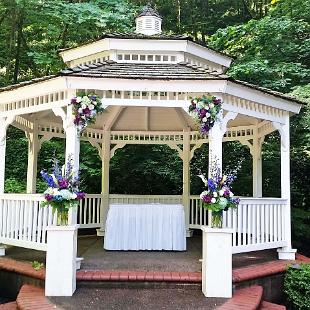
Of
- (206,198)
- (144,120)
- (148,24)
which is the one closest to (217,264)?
(206,198)

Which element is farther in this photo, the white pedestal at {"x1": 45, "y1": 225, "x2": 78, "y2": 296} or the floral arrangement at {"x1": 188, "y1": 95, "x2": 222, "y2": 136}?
the floral arrangement at {"x1": 188, "y1": 95, "x2": 222, "y2": 136}

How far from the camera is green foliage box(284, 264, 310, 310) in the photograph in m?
5.88

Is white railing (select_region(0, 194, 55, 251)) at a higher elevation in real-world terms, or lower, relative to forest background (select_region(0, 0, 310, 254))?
lower

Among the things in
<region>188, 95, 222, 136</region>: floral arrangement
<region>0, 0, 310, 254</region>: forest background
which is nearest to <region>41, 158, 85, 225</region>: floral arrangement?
<region>188, 95, 222, 136</region>: floral arrangement

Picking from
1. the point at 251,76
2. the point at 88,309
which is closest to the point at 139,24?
the point at 251,76

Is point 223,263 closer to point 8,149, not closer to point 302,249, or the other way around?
point 302,249

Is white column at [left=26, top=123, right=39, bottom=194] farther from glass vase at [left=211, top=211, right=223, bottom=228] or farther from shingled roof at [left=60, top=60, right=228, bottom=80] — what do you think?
glass vase at [left=211, top=211, right=223, bottom=228]

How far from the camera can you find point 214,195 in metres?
5.34

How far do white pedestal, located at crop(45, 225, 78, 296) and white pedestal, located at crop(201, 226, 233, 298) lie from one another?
1858mm

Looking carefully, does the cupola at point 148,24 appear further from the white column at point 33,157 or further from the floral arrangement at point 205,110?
the floral arrangement at point 205,110

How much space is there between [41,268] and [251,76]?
29.3 ft

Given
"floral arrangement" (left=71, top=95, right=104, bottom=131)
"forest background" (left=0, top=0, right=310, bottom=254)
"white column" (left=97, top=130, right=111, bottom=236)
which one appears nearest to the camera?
"floral arrangement" (left=71, top=95, right=104, bottom=131)

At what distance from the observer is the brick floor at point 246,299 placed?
4.77 metres

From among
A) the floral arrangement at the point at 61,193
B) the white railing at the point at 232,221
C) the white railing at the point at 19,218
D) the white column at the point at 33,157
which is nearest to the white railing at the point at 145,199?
the white column at the point at 33,157
